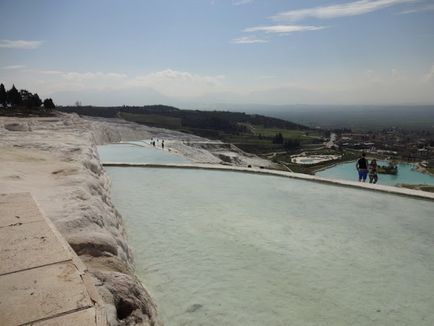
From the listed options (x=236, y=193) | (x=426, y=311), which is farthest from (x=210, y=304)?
(x=236, y=193)

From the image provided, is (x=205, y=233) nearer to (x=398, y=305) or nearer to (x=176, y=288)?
(x=176, y=288)

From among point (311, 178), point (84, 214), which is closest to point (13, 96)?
point (311, 178)

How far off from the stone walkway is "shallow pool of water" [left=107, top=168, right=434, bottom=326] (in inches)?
67.8

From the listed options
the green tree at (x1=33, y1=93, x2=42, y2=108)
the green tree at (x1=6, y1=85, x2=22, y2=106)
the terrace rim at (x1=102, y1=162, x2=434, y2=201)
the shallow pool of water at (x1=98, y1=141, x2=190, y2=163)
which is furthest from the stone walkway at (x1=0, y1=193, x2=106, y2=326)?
the green tree at (x1=33, y1=93, x2=42, y2=108)

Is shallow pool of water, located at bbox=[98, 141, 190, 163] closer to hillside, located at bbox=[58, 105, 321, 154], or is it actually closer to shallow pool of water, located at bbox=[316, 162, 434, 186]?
shallow pool of water, located at bbox=[316, 162, 434, 186]

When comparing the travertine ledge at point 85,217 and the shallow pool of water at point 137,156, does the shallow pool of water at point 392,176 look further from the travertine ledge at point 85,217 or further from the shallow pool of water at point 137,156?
the travertine ledge at point 85,217

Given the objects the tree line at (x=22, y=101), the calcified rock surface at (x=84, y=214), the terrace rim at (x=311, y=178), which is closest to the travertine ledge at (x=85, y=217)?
the calcified rock surface at (x=84, y=214)

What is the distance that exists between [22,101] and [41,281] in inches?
2384

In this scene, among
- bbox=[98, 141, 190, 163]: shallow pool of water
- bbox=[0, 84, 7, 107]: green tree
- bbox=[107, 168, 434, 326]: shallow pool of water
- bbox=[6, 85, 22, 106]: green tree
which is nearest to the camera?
bbox=[107, 168, 434, 326]: shallow pool of water

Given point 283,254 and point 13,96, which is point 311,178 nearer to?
point 283,254

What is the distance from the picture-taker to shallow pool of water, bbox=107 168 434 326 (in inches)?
178

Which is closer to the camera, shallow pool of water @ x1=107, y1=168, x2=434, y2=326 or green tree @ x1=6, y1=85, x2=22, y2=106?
shallow pool of water @ x1=107, y1=168, x2=434, y2=326

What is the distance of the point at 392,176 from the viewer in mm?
62312

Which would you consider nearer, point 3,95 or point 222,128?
point 3,95
